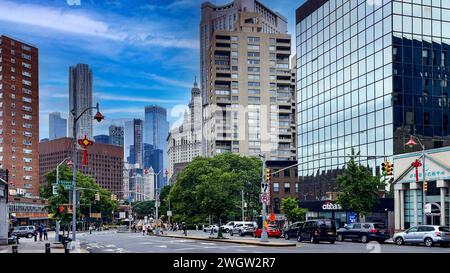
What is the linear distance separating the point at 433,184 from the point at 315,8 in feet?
156

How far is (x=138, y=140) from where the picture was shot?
867 centimetres

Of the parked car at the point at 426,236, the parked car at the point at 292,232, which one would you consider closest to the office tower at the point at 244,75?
the parked car at the point at 426,236

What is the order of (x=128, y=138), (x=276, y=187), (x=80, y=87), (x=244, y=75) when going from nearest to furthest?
(x=80, y=87) < (x=128, y=138) < (x=244, y=75) < (x=276, y=187)

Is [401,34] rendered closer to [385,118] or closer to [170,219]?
[385,118]

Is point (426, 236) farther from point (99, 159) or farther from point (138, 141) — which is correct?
point (138, 141)

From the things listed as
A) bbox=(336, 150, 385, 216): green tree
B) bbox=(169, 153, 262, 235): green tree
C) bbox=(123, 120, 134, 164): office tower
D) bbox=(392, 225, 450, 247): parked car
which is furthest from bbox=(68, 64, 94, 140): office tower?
bbox=(169, 153, 262, 235): green tree

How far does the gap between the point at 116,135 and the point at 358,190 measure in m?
62.5

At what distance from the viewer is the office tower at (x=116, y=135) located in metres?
8.13

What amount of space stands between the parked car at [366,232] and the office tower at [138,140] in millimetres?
46385

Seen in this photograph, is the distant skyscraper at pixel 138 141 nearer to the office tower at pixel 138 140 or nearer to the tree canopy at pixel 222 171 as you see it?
the office tower at pixel 138 140

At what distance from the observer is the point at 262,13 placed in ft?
29.8

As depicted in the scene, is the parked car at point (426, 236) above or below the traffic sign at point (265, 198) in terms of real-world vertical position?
below

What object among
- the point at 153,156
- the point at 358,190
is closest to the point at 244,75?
the point at 153,156
